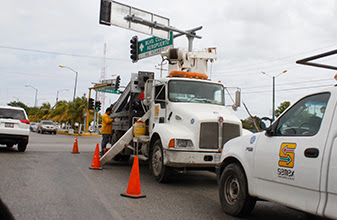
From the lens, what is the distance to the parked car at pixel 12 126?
1337cm

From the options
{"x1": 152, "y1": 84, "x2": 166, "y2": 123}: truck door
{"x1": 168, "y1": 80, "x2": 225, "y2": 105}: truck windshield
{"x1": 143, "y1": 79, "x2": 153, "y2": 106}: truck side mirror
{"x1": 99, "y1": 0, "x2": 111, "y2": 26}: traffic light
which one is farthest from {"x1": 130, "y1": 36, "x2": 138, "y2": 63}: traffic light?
{"x1": 168, "y1": 80, "x2": 225, "y2": 105}: truck windshield

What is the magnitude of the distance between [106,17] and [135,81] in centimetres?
419

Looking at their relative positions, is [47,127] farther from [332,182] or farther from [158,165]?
[332,182]

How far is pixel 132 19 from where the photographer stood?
592 inches

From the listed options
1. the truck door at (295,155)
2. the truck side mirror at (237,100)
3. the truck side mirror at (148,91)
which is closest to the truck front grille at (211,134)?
the truck side mirror at (237,100)

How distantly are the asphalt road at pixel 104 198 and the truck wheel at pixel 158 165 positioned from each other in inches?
8.4

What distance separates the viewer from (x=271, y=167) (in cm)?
446

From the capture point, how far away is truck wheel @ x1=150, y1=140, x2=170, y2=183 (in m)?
7.93

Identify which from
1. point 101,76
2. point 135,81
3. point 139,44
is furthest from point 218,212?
point 101,76

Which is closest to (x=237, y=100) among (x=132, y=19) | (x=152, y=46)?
(x=132, y=19)

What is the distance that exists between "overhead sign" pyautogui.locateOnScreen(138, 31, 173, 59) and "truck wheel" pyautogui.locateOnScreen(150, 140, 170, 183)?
29.2 ft

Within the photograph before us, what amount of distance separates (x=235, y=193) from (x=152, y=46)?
12670 mm

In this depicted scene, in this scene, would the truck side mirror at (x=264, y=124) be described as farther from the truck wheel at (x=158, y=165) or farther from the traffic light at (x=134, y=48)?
the traffic light at (x=134, y=48)

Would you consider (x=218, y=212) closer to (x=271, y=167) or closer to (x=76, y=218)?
(x=271, y=167)
